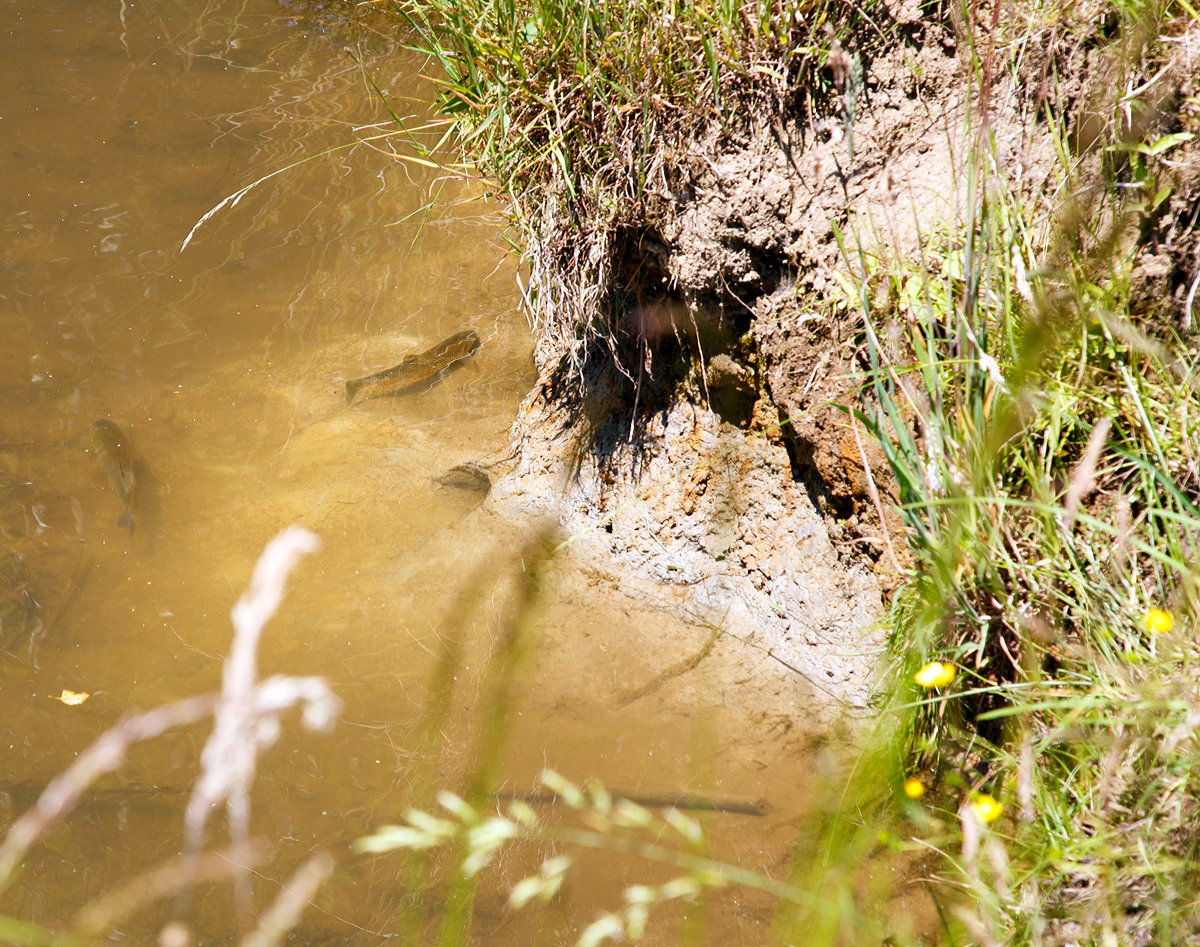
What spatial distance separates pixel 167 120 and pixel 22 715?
13.9 feet

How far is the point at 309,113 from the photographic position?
5.41 m

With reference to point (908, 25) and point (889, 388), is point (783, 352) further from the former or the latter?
point (908, 25)

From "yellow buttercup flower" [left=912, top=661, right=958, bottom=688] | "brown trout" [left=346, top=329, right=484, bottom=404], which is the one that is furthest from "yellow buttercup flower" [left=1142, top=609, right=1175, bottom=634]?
"brown trout" [left=346, top=329, right=484, bottom=404]

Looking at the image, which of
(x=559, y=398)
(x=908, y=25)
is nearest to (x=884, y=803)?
(x=559, y=398)

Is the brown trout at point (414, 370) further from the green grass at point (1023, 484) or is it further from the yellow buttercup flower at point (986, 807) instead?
the yellow buttercup flower at point (986, 807)

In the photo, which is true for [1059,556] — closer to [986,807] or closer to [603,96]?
[986,807]

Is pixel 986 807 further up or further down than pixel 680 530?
further up

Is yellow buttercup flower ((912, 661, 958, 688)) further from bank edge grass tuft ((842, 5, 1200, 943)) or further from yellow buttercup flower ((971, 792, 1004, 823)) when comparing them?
yellow buttercup flower ((971, 792, 1004, 823))

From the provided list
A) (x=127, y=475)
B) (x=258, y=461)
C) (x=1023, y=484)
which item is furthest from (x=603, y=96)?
(x=127, y=475)

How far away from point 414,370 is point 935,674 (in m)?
2.82

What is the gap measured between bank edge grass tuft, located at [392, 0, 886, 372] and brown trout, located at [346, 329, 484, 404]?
3.84ft

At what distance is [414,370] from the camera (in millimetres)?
3836

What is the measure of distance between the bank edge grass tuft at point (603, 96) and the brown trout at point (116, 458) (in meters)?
2.11

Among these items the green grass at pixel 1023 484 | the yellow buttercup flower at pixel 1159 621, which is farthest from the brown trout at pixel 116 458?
the yellow buttercup flower at pixel 1159 621
